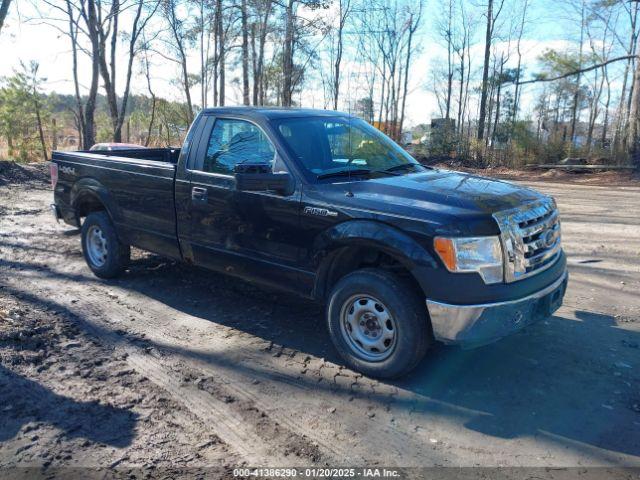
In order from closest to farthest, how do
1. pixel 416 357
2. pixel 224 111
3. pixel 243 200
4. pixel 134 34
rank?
1. pixel 416 357
2. pixel 243 200
3. pixel 224 111
4. pixel 134 34

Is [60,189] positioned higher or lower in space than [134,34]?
lower

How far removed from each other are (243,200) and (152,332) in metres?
1.47

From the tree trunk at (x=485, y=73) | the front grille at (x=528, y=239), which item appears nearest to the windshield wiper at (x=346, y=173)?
the front grille at (x=528, y=239)

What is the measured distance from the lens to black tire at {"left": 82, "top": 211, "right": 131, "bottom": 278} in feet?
20.2

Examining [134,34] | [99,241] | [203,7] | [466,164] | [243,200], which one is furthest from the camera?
[134,34]

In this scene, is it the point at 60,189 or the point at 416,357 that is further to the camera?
the point at 60,189

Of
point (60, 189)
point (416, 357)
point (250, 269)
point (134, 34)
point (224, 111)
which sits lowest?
point (416, 357)

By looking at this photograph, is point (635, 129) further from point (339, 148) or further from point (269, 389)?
point (269, 389)

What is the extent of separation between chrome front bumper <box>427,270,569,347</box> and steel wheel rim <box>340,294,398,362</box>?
0.34 meters

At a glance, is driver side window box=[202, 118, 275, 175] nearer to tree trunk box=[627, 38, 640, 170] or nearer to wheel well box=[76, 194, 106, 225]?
wheel well box=[76, 194, 106, 225]

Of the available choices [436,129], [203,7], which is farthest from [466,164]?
[203,7]

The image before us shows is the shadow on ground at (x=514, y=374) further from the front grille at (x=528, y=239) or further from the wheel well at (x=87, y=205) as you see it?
the wheel well at (x=87, y=205)

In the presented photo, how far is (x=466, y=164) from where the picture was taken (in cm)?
2728

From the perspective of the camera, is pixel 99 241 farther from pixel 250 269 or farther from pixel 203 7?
pixel 203 7
